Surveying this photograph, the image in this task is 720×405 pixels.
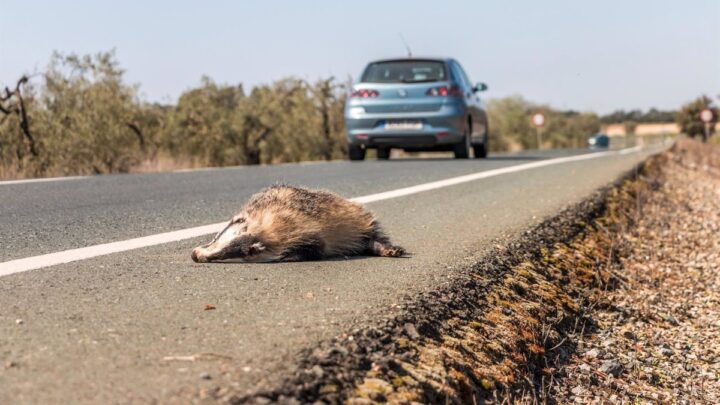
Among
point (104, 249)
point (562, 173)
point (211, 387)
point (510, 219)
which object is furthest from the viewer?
point (562, 173)

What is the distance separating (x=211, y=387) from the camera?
8.09ft

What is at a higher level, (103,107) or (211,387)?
(103,107)

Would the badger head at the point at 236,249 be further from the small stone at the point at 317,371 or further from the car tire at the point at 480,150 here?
the car tire at the point at 480,150

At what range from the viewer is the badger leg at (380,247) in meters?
5.00

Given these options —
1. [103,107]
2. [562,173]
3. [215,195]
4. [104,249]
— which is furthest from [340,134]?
[104,249]

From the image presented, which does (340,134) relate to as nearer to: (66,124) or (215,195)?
(66,124)

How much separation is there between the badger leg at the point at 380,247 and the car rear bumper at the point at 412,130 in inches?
418

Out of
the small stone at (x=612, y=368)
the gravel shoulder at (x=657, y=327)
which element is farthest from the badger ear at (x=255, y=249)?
the small stone at (x=612, y=368)

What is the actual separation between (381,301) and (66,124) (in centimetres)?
1437

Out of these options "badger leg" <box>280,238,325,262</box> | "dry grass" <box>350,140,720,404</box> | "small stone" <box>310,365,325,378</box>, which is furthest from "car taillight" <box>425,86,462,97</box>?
"small stone" <box>310,365,325,378</box>

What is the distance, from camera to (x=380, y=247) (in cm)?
504

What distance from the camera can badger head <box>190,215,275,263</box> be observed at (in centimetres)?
455

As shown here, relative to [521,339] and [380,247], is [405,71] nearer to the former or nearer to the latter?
[380,247]

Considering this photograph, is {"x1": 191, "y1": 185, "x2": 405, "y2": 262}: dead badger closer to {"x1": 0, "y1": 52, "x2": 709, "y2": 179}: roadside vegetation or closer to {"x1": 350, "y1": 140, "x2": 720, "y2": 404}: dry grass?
{"x1": 350, "y1": 140, "x2": 720, "y2": 404}: dry grass
